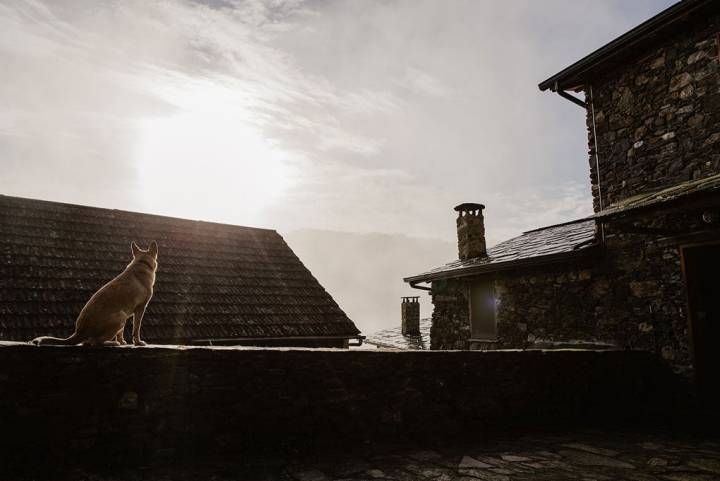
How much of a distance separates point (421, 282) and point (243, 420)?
390 inches

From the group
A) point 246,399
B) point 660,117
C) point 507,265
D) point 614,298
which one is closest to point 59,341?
point 246,399

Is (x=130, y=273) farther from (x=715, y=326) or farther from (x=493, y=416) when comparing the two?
(x=715, y=326)

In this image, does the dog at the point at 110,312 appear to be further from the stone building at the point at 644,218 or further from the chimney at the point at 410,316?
the chimney at the point at 410,316

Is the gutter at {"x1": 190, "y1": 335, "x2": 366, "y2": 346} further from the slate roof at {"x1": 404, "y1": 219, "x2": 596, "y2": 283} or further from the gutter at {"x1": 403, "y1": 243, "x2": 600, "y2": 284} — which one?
the slate roof at {"x1": 404, "y1": 219, "x2": 596, "y2": 283}

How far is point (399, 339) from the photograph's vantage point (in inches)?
795

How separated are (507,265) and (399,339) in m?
11.4

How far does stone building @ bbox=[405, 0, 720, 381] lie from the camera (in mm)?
6539

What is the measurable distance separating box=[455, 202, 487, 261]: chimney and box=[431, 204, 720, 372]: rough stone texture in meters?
2.45

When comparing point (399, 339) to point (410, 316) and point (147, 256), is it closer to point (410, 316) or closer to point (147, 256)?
point (410, 316)

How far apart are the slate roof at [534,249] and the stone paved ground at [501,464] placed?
4.50m

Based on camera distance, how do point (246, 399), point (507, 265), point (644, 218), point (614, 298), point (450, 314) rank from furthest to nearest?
point (450, 314) < point (507, 265) < point (614, 298) < point (644, 218) < point (246, 399)

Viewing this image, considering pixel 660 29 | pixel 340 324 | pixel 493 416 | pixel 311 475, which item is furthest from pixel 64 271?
pixel 660 29

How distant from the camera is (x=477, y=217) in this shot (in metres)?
13.5

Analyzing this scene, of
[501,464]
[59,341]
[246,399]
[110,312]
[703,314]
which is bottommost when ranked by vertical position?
[501,464]
